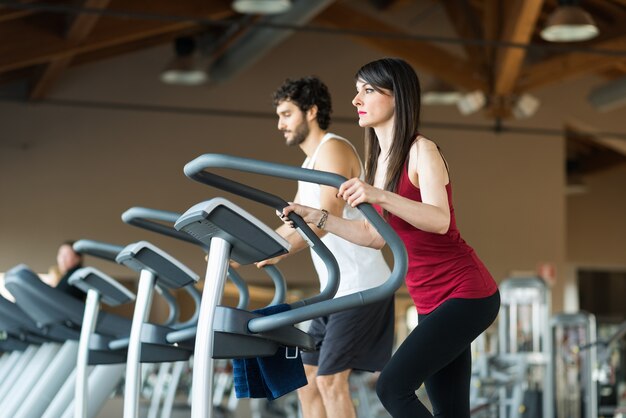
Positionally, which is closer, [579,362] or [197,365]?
[197,365]

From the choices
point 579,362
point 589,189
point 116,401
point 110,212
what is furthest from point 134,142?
point 589,189

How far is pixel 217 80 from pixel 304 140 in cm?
828

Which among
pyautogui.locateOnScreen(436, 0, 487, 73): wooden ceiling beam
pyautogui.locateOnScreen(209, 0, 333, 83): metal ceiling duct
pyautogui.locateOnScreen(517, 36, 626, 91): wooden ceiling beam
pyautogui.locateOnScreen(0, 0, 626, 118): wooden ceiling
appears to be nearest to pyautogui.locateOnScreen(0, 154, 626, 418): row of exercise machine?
pyautogui.locateOnScreen(209, 0, 333, 83): metal ceiling duct

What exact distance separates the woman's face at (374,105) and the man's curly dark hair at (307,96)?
80 cm

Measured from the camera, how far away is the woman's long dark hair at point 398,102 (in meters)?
2.31

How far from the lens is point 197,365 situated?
6.21 feet

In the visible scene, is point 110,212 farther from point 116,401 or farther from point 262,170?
point 262,170

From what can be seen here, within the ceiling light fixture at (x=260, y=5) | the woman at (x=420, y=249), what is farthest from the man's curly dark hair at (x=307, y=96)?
the ceiling light fixture at (x=260, y=5)

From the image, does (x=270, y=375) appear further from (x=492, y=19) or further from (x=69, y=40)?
(x=492, y=19)

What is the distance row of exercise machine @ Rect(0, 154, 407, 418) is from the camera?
188 centimetres

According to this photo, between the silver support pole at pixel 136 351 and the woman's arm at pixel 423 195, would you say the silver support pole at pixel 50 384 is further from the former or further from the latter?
the woman's arm at pixel 423 195

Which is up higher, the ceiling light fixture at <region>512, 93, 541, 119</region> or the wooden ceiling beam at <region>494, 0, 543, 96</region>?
the wooden ceiling beam at <region>494, 0, 543, 96</region>

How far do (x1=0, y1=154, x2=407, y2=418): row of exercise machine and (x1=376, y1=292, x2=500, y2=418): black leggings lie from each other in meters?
0.20

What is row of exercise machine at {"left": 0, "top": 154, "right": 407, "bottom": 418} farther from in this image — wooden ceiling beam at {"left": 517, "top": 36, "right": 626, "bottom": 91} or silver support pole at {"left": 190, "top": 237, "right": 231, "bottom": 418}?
wooden ceiling beam at {"left": 517, "top": 36, "right": 626, "bottom": 91}
